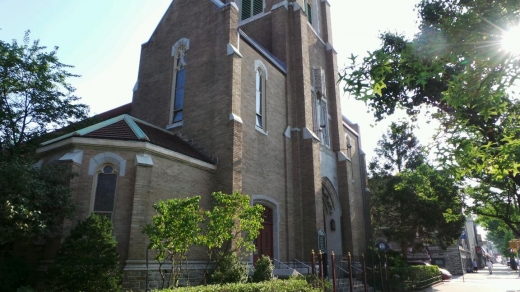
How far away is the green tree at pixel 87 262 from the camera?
31.4 ft

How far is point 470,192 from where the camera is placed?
19.5 metres

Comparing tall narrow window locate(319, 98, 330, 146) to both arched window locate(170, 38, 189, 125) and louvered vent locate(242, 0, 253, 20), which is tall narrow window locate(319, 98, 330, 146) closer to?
louvered vent locate(242, 0, 253, 20)

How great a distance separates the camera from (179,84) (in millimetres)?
19047

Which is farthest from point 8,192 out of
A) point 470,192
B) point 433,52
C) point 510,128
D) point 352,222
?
→ point 470,192

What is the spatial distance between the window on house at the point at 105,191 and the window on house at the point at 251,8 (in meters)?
16.5

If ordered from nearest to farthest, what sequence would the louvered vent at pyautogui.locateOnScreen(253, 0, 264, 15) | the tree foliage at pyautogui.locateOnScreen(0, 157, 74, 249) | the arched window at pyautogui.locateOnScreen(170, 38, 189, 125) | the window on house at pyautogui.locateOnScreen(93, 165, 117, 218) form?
the tree foliage at pyautogui.locateOnScreen(0, 157, 74, 249) → the window on house at pyautogui.locateOnScreen(93, 165, 117, 218) → the arched window at pyautogui.locateOnScreen(170, 38, 189, 125) → the louvered vent at pyautogui.locateOnScreen(253, 0, 264, 15)

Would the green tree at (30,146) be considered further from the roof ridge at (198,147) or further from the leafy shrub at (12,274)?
the roof ridge at (198,147)

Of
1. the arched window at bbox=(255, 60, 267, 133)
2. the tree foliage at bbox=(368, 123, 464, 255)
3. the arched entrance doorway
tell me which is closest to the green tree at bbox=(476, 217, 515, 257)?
the tree foliage at bbox=(368, 123, 464, 255)

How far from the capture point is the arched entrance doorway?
54.3 feet

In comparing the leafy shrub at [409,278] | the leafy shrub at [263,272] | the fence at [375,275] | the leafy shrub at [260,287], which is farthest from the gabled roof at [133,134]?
the leafy shrub at [409,278]

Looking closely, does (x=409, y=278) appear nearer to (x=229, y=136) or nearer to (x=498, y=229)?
(x=229, y=136)

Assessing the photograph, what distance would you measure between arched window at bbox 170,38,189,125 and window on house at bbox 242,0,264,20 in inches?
302

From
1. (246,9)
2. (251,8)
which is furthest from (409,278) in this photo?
(246,9)

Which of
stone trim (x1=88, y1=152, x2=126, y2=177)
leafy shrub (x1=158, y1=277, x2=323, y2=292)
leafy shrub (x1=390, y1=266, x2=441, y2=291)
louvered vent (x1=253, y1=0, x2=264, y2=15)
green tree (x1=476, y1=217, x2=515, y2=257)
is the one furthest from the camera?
louvered vent (x1=253, y1=0, x2=264, y2=15)
